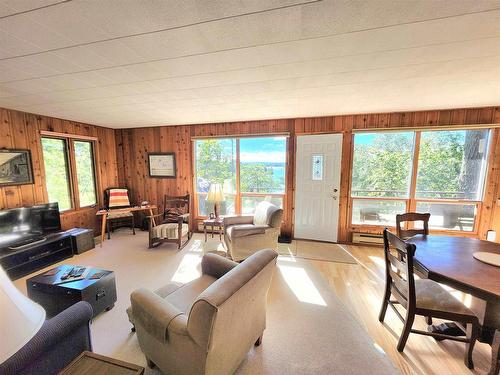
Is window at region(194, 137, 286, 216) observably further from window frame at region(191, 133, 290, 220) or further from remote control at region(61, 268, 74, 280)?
remote control at region(61, 268, 74, 280)

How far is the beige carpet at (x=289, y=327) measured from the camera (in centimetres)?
159

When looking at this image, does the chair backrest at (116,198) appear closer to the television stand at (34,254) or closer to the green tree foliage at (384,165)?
the television stand at (34,254)

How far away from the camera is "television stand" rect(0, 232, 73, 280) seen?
8.91 feet

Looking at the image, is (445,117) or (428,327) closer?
(428,327)

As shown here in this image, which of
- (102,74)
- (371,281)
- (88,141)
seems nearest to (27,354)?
(102,74)

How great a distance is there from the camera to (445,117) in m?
3.40

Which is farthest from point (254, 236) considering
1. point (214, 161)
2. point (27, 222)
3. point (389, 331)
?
point (27, 222)

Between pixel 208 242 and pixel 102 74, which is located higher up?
pixel 102 74

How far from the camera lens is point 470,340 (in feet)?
5.10

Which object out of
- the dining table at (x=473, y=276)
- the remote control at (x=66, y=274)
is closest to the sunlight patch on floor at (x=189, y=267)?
the remote control at (x=66, y=274)

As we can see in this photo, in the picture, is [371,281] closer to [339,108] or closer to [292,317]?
[292,317]

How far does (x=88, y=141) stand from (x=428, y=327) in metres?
5.81

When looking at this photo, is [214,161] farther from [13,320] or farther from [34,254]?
[13,320]

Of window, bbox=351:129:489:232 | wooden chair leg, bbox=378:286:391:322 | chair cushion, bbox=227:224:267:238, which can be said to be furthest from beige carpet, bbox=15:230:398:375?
window, bbox=351:129:489:232
